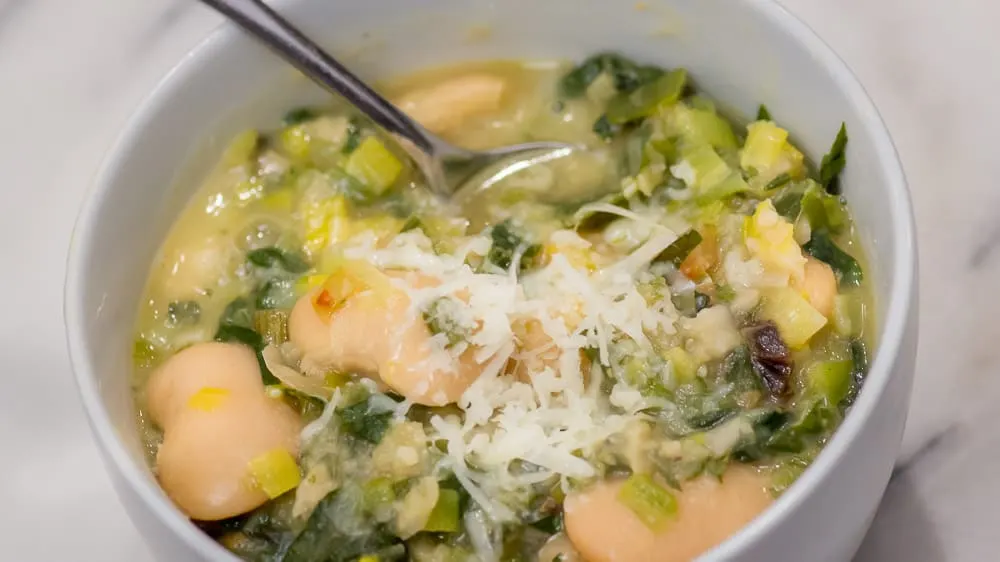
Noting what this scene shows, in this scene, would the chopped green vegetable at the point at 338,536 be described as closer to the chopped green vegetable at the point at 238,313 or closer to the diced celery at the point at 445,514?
the diced celery at the point at 445,514

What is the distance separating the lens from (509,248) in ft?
4.00

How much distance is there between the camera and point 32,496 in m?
1.35

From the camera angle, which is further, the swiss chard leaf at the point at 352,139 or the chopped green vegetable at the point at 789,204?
the swiss chard leaf at the point at 352,139

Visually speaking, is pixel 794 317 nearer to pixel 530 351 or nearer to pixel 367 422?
pixel 530 351

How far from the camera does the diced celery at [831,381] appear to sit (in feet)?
3.48

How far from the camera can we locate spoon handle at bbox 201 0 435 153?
1246 mm

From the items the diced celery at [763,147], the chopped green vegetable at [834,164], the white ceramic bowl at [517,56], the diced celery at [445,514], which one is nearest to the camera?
the white ceramic bowl at [517,56]

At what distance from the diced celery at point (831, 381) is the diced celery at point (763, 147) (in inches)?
10.9

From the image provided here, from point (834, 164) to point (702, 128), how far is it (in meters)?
0.18

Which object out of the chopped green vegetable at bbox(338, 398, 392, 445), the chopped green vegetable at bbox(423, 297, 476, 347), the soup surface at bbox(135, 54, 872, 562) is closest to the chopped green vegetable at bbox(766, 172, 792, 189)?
the soup surface at bbox(135, 54, 872, 562)

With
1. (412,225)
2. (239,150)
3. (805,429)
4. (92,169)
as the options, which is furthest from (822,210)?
(92,169)

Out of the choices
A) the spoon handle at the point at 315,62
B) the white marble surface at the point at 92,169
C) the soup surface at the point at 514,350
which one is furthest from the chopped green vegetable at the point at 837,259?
the spoon handle at the point at 315,62

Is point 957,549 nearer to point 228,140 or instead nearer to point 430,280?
point 430,280

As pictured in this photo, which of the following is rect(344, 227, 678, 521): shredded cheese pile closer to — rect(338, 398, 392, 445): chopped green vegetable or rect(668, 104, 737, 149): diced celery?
rect(338, 398, 392, 445): chopped green vegetable
